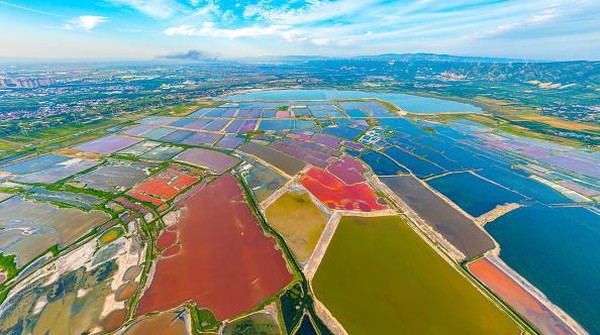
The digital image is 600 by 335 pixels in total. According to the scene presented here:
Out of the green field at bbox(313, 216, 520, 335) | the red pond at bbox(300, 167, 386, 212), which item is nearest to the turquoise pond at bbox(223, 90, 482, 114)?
the red pond at bbox(300, 167, 386, 212)

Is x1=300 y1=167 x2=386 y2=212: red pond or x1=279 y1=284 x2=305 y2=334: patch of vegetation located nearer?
x1=279 y1=284 x2=305 y2=334: patch of vegetation

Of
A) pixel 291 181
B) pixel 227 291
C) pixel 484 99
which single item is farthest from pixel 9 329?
pixel 484 99

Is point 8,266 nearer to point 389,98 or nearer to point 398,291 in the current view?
point 398,291

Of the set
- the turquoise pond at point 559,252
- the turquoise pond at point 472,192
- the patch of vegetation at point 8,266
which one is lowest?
the turquoise pond at point 559,252

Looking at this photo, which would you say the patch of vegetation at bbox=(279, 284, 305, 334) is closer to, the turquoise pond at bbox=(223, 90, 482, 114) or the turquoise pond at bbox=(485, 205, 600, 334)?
the turquoise pond at bbox=(485, 205, 600, 334)

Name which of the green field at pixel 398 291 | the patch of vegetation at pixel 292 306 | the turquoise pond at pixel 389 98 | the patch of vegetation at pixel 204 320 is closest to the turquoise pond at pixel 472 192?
the green field at pixel 398 291

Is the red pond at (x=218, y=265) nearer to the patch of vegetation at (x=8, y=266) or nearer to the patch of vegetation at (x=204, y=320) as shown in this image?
the patch of vegetation at (x=204, y=320)

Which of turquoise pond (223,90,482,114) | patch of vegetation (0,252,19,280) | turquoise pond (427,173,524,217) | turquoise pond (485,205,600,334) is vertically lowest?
turquoise pond (485,205,600,334)
